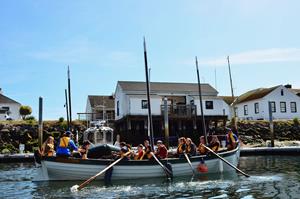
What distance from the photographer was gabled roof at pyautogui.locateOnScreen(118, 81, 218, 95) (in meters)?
40.4

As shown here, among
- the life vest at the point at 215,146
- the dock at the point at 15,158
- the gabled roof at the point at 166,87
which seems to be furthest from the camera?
the gabled roof at the point at 166,87

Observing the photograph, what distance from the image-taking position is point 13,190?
14898 mm

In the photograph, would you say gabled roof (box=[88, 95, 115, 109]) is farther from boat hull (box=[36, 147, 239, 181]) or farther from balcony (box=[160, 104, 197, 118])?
boat hull (box=[36, 147, 239, 181])

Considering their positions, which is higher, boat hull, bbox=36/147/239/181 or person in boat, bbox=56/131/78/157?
person in boat, bbox=56/131/78/157

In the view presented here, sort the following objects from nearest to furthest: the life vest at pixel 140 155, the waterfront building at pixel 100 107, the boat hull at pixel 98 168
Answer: the boat hull at pixel 98 168, the life vest at pixel 140 155, the waterfront building at pixel 100 107

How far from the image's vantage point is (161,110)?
39188mm

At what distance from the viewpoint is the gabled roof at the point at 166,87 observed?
4044 centimetres

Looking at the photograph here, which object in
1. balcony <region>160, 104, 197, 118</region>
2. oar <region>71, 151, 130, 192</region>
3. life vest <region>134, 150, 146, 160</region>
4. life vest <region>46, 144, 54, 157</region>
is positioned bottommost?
oar <region>71, 151, 130, 192</region>

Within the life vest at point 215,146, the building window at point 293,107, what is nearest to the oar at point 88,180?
the life vest at point 215,146

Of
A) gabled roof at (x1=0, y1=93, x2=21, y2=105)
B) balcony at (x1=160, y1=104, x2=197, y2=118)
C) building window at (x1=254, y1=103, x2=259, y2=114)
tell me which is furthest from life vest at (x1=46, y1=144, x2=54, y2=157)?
building window at (x1=254, y1=103, x2=259, y2=114)

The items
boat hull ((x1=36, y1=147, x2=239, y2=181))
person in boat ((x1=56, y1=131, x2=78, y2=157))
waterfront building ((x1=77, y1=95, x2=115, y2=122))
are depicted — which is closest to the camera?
boat hull ((x1=36, y1=147, x2=239, y2=181))

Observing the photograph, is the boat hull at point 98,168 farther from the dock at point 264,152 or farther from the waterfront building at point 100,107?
the waterfront building at point 100,107

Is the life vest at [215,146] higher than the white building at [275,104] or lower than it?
lower

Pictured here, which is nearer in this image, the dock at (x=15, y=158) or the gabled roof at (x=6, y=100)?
the dock at (x=15, y=158)
